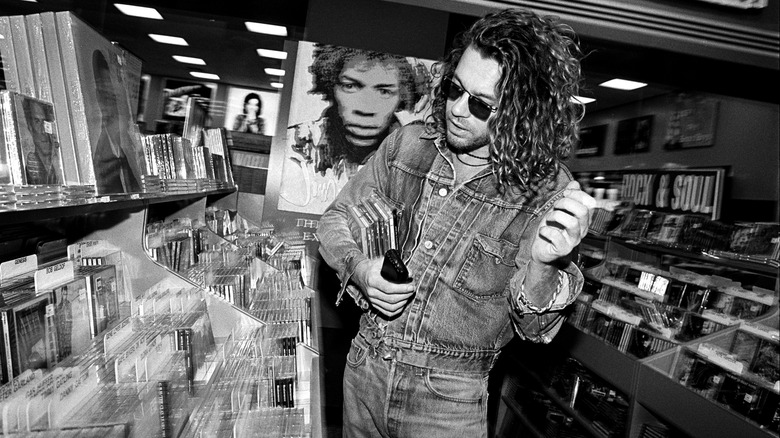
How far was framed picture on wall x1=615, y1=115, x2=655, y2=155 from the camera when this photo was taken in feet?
15.8

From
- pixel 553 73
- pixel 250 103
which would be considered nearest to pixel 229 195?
pixel 250 103

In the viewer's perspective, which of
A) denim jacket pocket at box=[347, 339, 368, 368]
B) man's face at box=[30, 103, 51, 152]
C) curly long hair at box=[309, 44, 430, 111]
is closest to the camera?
man's face at box=[30, 103, 51, 152]

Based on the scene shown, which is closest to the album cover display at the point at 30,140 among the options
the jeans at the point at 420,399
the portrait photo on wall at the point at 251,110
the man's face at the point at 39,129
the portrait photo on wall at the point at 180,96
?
the man's face at the point at 39,129

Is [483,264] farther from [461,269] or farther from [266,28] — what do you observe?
[266,28]

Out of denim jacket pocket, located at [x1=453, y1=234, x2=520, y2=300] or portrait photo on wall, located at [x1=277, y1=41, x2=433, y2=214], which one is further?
portrait photo on wall, located at [x1=277, y1=41, x2=433, y2=214]

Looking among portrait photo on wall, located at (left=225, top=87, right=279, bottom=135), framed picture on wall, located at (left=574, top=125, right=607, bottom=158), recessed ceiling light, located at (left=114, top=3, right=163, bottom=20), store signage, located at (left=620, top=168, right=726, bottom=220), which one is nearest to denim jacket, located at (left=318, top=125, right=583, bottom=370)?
portrait photo on wall, located at (left=225, top=87, right=279, bottom=135)

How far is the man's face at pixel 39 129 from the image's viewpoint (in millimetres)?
1363

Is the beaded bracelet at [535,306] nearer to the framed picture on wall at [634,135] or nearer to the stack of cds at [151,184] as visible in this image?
the stack of cds at [151,184]

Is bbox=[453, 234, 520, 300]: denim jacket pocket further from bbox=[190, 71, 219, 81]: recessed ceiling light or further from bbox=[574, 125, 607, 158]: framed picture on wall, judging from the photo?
bbox=[574, 125, 607, 158]: framed picture on wall

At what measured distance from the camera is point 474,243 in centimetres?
161

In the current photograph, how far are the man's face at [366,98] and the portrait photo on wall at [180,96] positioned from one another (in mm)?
1093

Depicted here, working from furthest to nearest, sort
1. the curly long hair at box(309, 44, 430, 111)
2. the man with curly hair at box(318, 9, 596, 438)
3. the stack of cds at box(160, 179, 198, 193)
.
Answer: the curly long hair at box(309, 44, 430, 111) → the stack of cds at box(160, 179, 198, 193) → the man with curly hair at box(318, 9, 596, 438)

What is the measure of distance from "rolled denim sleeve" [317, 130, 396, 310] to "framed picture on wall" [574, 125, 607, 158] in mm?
3838

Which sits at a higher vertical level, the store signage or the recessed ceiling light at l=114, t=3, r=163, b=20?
the recessed ceiling light at l=114, t=3, r=163, b=20
